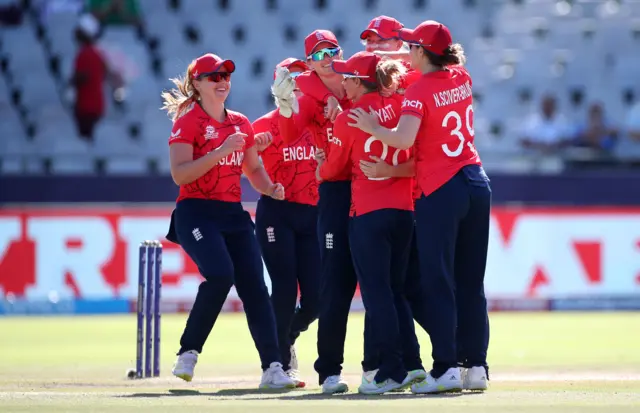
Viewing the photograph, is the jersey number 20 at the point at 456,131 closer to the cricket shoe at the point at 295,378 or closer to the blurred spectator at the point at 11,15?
the cricket shoe at the point at 295,378

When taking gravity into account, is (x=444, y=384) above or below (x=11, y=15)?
below

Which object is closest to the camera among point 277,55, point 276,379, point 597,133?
point 276,379

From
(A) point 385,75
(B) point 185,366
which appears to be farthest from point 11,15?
(A) point 385,75

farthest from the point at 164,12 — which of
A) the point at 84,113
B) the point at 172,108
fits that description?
the point at 172,108

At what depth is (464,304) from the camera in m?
8.19

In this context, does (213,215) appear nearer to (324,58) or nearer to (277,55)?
(324,58)

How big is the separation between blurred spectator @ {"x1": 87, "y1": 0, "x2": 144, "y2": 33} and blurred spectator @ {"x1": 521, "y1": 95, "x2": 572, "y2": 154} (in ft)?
21.9

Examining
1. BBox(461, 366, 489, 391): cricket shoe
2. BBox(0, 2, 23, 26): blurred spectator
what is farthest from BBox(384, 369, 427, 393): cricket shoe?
BBox(0, 2, 23, 26): blurred spectator

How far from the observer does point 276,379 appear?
858cm

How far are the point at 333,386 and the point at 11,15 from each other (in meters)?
14.9

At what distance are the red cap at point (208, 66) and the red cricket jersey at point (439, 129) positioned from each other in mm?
1504

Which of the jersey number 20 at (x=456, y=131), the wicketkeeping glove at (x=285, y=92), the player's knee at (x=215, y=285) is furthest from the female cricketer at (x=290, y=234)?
the jersey number 20 at (x=456, y=131)

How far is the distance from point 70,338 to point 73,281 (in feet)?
10.9

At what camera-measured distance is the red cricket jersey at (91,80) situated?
19859 millimetres
